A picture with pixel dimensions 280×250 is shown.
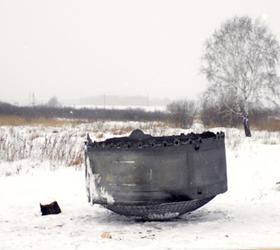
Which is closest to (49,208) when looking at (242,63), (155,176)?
(155,176)

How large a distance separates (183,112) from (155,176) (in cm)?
2690

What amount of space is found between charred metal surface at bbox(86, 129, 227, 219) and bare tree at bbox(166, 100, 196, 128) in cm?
2522

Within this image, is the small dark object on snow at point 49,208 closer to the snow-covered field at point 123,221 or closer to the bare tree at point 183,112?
the snow-covered field at point 123,221

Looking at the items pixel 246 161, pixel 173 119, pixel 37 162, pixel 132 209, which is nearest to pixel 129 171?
pixel 132 209

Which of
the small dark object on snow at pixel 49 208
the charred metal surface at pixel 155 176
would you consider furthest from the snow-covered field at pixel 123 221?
the charred metal surface at pixel 155 176

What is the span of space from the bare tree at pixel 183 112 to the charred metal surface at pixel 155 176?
2522cm

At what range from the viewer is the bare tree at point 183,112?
101 feet

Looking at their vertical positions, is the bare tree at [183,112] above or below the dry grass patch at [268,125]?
above

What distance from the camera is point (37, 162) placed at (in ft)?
32.5

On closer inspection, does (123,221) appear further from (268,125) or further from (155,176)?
(268,125)

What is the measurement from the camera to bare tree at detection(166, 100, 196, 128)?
30.7 meters

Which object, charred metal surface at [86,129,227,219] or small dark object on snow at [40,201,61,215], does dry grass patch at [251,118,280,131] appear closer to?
small dark object on snow at [40,201,61,215]

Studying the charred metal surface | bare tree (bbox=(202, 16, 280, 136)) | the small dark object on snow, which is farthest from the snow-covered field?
bare tree (bbox=(202, 16, 280, 136))

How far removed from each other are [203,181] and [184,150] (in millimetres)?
416
